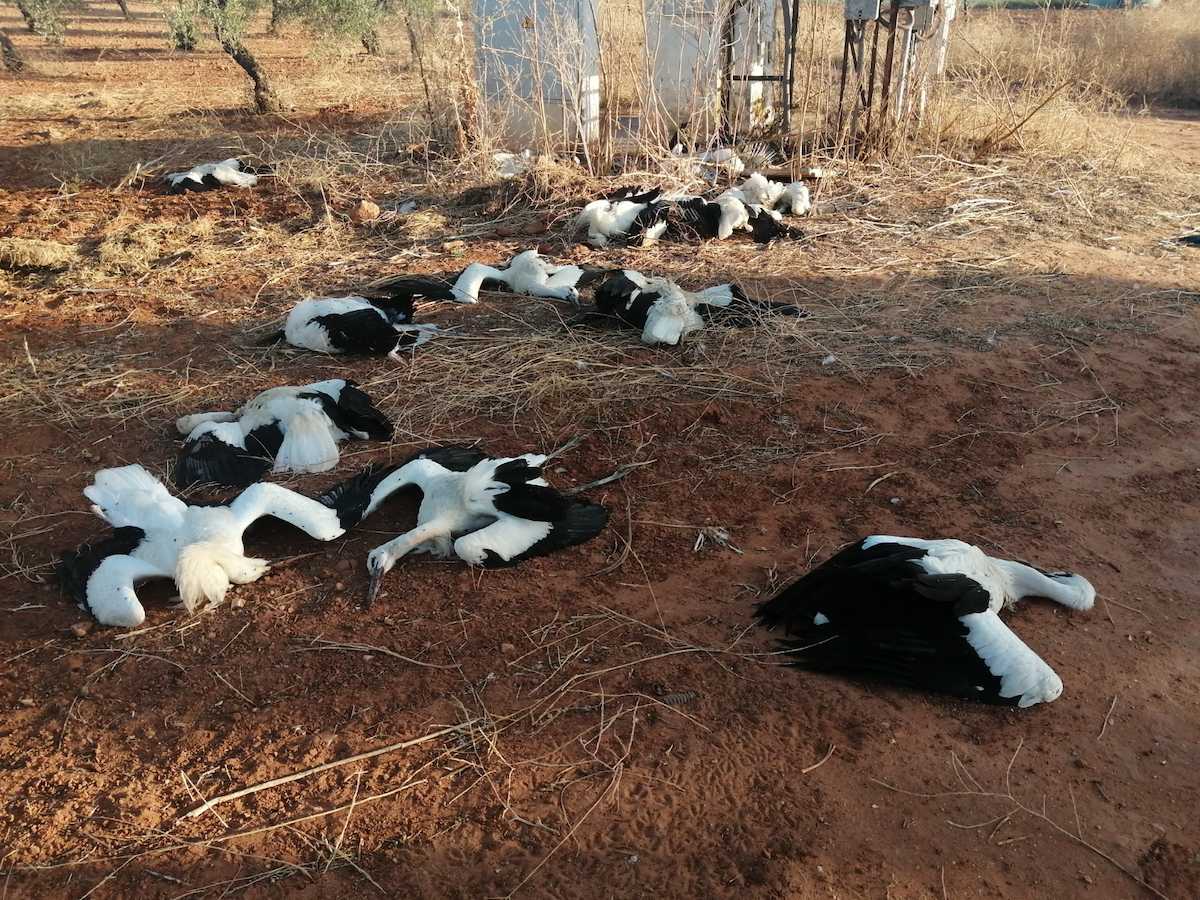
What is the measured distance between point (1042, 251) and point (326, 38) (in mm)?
8862

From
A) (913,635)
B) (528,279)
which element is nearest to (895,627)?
(913,635)

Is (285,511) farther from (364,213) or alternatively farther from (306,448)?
(364,213)

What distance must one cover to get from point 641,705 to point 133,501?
1.99m

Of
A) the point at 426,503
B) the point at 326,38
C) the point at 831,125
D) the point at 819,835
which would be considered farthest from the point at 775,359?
Result: the point at 326,38

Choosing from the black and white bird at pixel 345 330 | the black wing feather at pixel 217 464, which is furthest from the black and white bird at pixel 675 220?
the black wing feather at pixel 217 464

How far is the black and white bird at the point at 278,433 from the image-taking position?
3.61m

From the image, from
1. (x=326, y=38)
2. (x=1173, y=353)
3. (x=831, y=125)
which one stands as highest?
(x=326, y=38)

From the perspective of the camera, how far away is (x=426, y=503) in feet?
10.6

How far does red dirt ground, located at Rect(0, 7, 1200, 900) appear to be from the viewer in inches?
Answer: 82.0

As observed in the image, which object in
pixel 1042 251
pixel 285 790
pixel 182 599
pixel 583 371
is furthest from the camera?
pixel 1042 251

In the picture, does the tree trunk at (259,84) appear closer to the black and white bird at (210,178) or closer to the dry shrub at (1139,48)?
the black and white bird at (210,178)

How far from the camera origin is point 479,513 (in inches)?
124

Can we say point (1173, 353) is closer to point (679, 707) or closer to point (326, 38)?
point (679, 707)

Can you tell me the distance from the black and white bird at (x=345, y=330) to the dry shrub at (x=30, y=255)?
2298 mm
